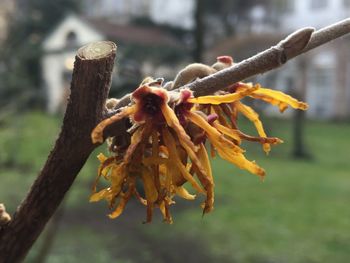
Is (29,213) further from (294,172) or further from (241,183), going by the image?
(294,172)

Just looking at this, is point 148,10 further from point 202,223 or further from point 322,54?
point 202,223

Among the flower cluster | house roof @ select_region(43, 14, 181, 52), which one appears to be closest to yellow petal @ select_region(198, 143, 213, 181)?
the flower cluster

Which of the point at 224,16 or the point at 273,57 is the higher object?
the point at 273,57

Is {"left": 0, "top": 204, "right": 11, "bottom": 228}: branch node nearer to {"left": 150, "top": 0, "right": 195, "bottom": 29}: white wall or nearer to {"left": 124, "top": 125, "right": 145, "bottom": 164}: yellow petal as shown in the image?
{"left": 124, "top": 125, "right": 145, "bottom": 164}: yellow petal

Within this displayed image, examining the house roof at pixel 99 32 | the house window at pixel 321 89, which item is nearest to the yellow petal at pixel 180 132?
the house roof at pixel 99 32

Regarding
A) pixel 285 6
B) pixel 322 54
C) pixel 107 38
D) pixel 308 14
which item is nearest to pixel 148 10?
pixel 285 6

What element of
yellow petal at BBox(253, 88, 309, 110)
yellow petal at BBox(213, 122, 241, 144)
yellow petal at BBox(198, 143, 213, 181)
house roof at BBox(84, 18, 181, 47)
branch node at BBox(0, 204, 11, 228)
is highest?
yellow petal at BBox(253, 88, 309, 110)
